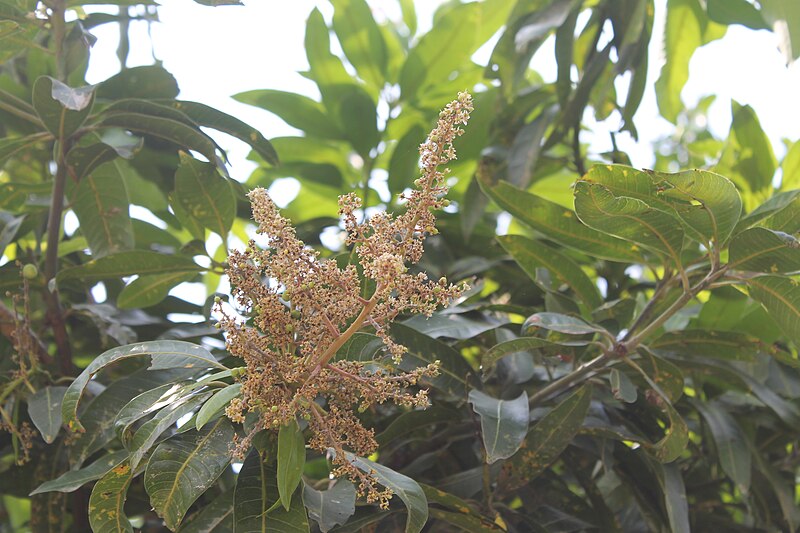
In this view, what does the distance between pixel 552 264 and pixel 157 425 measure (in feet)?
2.86

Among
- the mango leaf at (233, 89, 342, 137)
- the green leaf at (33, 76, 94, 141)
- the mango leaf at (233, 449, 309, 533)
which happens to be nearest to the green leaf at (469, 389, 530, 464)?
the mango leaf at (233, 449, 309, 533)

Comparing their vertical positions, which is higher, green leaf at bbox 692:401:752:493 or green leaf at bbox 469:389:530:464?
green leaf at bbox 469:389:530:464

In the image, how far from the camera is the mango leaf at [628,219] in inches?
48.0

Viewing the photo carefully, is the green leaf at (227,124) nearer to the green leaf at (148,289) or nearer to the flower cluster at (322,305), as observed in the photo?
the green leaf at (148,289)

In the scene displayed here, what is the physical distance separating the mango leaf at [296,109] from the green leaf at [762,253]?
1.19m

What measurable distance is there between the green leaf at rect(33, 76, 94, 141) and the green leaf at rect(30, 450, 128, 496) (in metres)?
0.54

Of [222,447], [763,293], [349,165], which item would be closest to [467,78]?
[349,165]

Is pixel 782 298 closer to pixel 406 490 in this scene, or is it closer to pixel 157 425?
pixel 406 490

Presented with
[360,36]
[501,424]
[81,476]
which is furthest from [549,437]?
[360,36]

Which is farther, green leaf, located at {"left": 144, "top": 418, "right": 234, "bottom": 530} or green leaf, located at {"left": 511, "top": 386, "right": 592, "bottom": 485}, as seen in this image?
green leaf, located at {"left": 511, "top": 386, "right": 592, "bottom": 485}

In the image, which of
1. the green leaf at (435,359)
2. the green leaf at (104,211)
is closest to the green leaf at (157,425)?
the green leaf at (435,359)

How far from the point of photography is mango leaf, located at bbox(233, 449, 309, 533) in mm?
1079

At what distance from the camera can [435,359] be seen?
1391mm

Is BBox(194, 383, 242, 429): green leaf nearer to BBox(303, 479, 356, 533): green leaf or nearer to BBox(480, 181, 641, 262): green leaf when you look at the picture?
BBox(303, 479, 356, 533): green leaf
